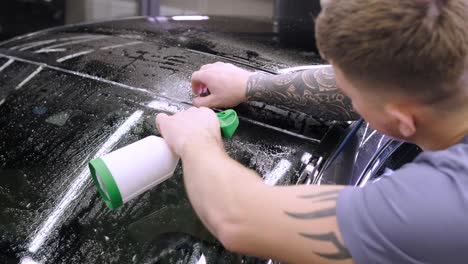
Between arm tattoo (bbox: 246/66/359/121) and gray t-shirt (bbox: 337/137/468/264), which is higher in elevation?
arm tattoo (bbox: 246/66/359/121)

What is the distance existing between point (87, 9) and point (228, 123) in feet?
10.7

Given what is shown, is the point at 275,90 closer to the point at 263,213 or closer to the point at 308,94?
the point at 308,94

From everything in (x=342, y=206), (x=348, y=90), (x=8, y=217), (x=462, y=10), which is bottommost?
(x=8, y=217)

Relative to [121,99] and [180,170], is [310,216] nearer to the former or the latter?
[180,170]

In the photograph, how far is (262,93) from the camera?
4.25ft

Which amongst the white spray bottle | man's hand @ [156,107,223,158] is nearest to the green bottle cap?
man's hand @ [156,107,223,158]

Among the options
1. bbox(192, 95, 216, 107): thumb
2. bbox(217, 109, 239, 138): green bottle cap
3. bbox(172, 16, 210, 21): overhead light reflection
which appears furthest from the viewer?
bbox(172, 16, 210, 21): overhead light reflection

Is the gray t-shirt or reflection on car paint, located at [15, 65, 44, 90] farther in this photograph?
reflection on car paint, located at [15, 65, 44, 90]

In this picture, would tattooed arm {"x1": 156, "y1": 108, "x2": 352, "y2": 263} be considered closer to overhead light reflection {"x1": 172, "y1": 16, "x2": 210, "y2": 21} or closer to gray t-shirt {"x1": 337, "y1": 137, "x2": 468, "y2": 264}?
gray t-shirt {"x1": 337, "y1": 137, "x2": 468, "y2": 264}

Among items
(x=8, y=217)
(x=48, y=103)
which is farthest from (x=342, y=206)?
(x=48, y=103)

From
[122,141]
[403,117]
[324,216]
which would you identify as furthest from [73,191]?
[403,117]

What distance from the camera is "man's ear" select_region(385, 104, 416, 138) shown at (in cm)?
87

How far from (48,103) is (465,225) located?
0.95m

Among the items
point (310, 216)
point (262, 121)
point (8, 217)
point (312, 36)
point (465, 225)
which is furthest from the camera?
point (312, 36)
